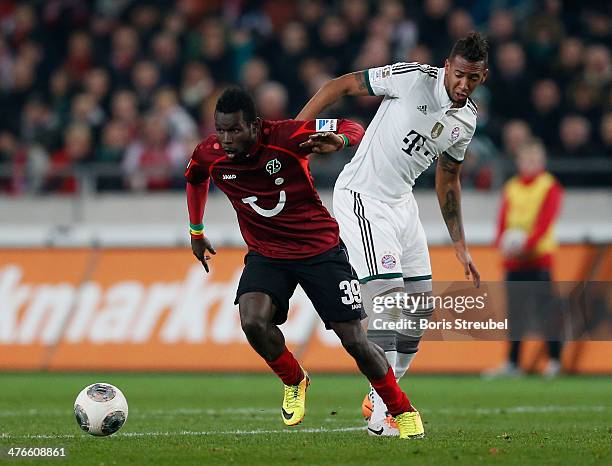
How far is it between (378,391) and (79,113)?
36.7ft

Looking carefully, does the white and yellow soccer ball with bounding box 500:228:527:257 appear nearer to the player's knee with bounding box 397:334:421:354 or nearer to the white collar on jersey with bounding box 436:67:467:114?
the player's knee with bounding box 397:334:421:354

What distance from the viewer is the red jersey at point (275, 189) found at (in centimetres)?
768

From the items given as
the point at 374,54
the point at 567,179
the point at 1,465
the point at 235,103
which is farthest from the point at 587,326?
the point at 1,465

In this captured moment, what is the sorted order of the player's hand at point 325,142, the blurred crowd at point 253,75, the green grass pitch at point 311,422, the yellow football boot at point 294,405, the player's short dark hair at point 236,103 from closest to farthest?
the green grass pitch at point 311,422, the player's hand at point 325,142, the player's short dark hair at point 236,103, the yellow football boot at point 294,405, the blurred crowd at point 253,75

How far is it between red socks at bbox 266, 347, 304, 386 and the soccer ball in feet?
3.26

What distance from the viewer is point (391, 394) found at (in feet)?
25.5

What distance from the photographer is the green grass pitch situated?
696cm

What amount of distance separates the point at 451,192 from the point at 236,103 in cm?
210

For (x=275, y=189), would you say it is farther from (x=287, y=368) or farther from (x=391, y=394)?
(x=391, y=394)

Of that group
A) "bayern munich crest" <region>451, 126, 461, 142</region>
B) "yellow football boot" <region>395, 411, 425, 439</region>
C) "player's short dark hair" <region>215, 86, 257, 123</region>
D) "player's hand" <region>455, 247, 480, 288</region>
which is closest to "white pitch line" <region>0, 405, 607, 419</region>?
"player's hand" <region>455, 247, 480, 288</region>

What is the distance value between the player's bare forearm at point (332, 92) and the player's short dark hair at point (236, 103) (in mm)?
355

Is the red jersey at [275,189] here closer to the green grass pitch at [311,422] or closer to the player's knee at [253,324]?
the player's knee at [253,324]

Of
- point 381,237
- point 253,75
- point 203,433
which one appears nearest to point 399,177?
point 381,237

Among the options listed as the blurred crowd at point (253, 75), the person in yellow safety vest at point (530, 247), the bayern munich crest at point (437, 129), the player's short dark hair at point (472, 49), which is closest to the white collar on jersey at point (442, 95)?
the bayern munich crest at point (437, 129)
